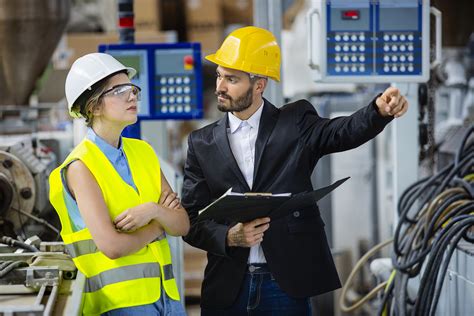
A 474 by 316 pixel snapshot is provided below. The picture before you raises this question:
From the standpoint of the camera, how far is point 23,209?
3648 millimetres

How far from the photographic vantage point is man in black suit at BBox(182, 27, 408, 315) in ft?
9.42

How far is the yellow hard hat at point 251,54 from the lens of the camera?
9.64 ft

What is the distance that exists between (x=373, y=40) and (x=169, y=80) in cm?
90

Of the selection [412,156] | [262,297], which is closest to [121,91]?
[262,297]

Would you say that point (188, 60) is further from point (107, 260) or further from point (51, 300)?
point (51, 300)

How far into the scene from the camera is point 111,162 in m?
2.55

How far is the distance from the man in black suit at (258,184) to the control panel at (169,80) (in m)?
1.06

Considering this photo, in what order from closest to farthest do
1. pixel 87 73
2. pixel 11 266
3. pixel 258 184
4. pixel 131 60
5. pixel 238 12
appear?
pixel 11 266 → pixel 87 73 → pixel 258 184 → pixel 131 60 → pixel 238 12

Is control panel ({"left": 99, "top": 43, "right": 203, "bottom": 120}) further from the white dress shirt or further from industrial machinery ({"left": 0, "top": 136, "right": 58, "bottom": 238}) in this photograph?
the white dress shirt

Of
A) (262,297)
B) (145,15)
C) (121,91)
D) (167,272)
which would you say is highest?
(145,15)

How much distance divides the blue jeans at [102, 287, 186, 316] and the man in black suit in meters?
0.30

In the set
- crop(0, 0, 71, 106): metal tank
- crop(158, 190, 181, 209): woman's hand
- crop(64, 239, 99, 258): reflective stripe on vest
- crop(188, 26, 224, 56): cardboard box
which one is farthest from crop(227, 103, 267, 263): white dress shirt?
crop(188, 26, 224, 56): cardboard box

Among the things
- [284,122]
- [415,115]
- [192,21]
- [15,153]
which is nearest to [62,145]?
[15,153]

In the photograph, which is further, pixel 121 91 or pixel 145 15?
pixel 145 15
